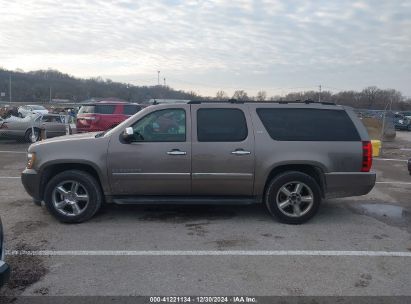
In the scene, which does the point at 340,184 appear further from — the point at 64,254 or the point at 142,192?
the point at 64,254

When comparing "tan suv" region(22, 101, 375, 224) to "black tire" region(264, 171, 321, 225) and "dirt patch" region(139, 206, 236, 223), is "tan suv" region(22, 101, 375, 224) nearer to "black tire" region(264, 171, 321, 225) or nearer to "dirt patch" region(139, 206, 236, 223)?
"black tire" region(264, 171, 321, 225)

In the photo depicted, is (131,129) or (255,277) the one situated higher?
(131,129)

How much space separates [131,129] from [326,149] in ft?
9.19

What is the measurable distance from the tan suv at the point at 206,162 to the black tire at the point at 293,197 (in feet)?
0.05

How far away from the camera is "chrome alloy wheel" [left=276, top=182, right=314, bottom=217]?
6160 millimetres

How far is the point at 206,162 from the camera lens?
608cm

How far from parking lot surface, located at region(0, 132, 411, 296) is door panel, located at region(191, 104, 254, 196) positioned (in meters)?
0.56

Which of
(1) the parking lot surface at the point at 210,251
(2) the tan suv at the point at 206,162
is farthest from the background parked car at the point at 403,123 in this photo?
(2) the tan suv at the point at 206,162

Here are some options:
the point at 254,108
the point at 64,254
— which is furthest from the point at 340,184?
the point at 64,254

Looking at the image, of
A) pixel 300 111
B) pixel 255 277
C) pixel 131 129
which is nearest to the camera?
pixel 255 277

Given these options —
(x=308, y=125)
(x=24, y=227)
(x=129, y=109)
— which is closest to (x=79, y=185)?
(x=24, y=227)

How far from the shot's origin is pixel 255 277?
4.33 metres

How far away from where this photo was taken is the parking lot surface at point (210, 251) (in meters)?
4.11

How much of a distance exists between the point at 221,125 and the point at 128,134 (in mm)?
1340
